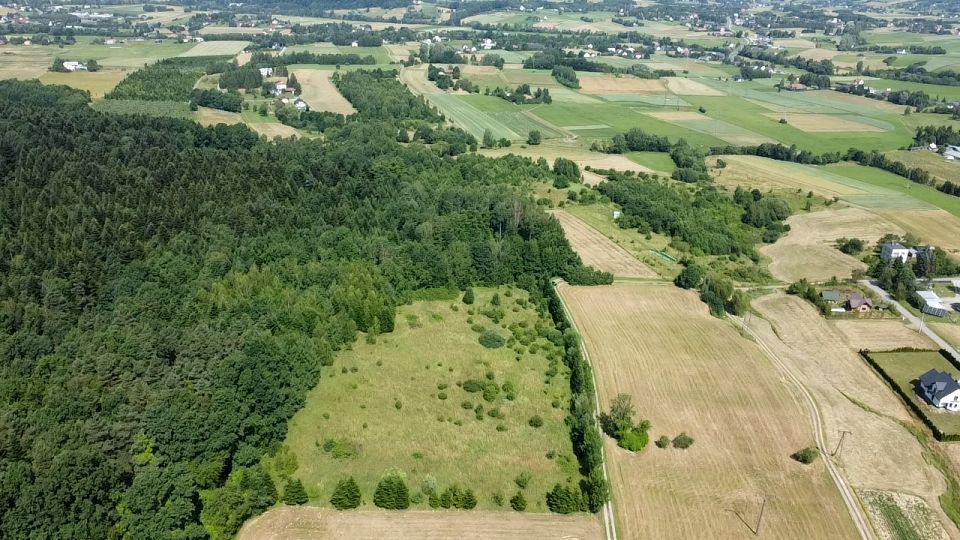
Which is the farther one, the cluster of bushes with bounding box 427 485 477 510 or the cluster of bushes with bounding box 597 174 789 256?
the cluster of bushes with bounding box 597 174 789 256

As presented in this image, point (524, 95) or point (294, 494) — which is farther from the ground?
point (524, 95)

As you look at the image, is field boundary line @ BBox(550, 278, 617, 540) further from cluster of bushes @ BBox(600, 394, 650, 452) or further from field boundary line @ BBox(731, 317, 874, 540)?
field boundary line @ BBox(731, 317, 874, 540)

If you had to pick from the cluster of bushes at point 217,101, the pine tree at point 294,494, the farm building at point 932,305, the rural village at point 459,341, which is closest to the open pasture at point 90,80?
the cluster of bushes at point 217,101

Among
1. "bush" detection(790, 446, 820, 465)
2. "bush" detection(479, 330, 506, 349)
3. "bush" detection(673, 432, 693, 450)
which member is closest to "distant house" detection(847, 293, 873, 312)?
"bush" detection(790, 446, 820, 465)

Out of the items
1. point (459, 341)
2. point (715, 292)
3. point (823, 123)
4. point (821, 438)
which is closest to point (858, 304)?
point (715, 292)

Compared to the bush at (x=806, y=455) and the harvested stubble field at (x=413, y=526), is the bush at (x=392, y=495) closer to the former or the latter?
the harvested stubble field at (x=413, y=526)

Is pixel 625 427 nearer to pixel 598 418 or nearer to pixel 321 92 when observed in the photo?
pixel 598 418
